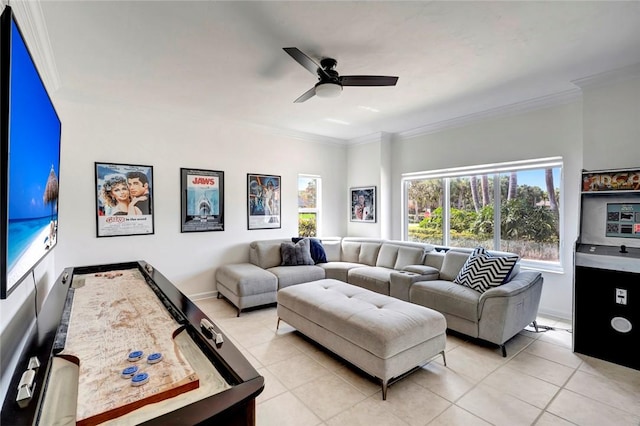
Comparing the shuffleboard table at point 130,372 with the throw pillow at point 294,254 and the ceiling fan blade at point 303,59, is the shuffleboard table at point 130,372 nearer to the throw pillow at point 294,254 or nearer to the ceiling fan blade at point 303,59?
the ceiling fan blade at point 303,59

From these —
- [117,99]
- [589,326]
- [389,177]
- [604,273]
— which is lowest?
[589,326]

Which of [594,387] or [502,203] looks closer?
[594,387]

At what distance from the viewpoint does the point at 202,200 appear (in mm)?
4441

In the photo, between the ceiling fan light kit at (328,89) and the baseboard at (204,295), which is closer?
the ceiling fan light kit at (328,89)

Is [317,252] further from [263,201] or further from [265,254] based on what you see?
[263,201]

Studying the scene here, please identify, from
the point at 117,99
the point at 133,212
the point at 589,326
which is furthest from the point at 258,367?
the point at 117,99

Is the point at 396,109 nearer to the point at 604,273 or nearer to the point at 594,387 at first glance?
the point at 604,273

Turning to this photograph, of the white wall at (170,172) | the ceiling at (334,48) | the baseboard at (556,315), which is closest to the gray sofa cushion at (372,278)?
the white wall at (170,172)

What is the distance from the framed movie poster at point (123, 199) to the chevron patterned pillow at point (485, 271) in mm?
3968

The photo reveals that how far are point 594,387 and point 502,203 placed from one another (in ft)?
8.07

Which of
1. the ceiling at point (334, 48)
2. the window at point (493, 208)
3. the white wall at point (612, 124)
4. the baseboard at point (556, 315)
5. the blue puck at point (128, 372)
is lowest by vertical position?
the baseboard at point (556, 315)

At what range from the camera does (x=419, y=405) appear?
2.12m

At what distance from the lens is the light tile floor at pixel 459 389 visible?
1.99 m

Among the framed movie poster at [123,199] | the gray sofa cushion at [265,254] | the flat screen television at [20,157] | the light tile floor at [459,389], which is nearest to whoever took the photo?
the flat screen television at [20,157]
